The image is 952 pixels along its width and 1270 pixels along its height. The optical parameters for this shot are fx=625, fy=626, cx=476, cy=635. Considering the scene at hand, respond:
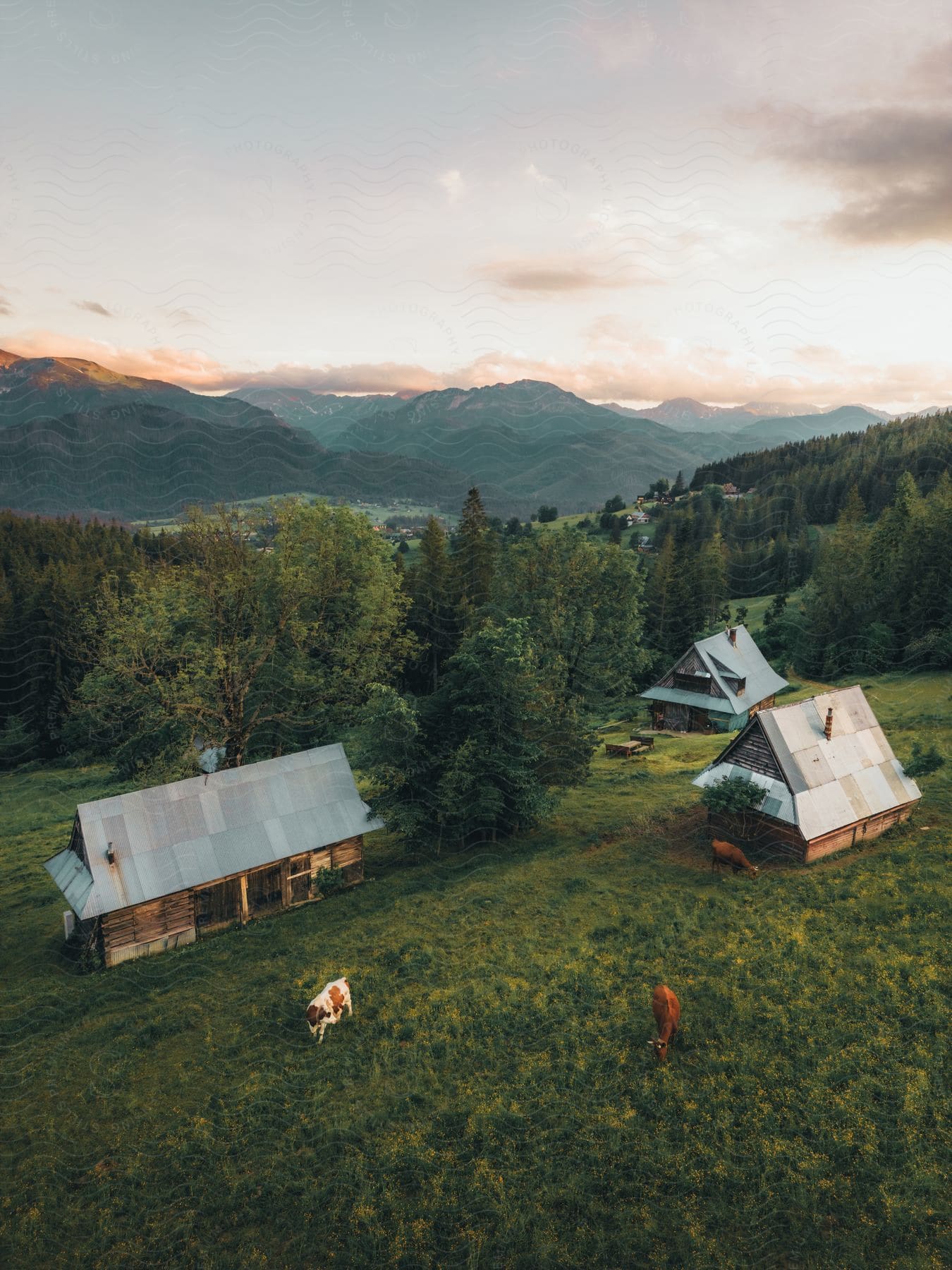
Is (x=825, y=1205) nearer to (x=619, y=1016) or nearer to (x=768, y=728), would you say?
(x=619, y=1016)

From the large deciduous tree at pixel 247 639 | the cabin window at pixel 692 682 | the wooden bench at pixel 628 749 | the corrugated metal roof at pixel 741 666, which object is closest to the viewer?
the large deciduous tree at pixel 247 639

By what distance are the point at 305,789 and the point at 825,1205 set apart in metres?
19.5

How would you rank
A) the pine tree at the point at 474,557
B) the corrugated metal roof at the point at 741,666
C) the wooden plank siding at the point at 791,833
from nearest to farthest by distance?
the wooden plank siding at the point at 791,833 → the corrugated metal roof at the point at 741,666 → the pine tree at the point at 474,557

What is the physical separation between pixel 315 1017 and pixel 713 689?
41334 millimetres

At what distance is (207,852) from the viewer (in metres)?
21.9

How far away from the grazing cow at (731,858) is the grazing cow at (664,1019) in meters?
9.11

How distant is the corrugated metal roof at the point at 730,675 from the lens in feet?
161

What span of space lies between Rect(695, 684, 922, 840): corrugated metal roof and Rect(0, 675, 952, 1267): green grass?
1.76 meters

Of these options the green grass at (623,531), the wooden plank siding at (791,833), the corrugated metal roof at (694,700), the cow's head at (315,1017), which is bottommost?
the corrugated metal roof at (694,700)

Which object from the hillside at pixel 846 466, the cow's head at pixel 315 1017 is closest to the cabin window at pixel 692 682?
the cow's head at pixel 315 1017

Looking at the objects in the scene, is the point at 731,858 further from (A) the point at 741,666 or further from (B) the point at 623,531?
(B) the point at 623,531

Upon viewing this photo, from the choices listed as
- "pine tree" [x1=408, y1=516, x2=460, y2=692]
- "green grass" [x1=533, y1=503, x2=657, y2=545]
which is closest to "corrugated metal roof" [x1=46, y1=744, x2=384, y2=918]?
"pine tree" [x1=408, y1=516, x2=460, y2=692]

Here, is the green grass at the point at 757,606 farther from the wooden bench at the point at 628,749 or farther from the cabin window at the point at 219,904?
the cabin window at the point at 219,904

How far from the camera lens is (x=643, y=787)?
33.0m
